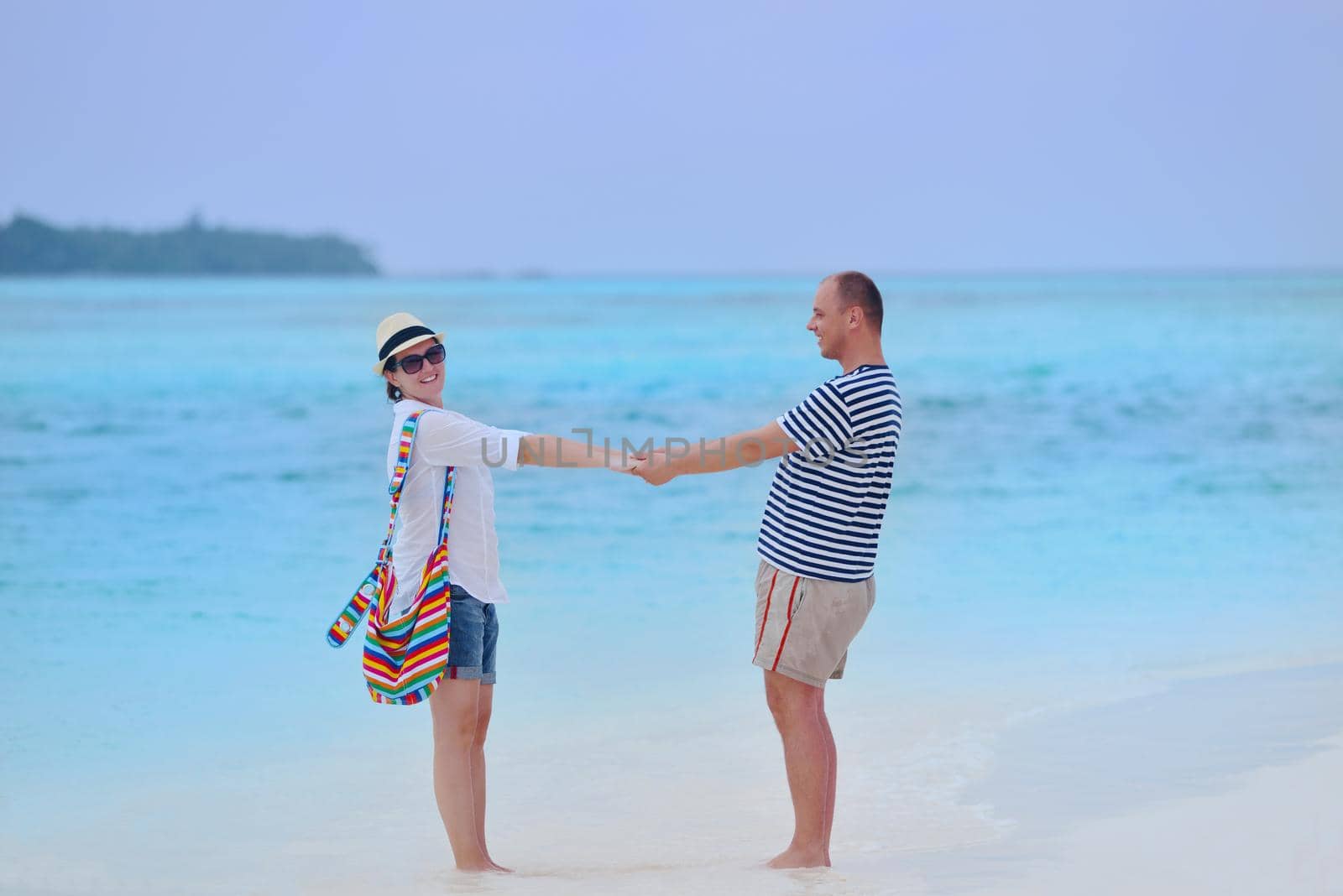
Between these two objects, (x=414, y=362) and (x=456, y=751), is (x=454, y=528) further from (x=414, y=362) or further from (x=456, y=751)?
(x=456, y=751)

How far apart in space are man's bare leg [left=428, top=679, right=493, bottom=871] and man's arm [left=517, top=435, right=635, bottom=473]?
593 mm

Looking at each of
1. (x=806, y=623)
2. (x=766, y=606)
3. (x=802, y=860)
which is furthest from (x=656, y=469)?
(x=802, y=860)

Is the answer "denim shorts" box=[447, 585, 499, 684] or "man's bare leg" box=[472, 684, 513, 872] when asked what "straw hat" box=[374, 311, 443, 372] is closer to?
"denim shorts" box=[447, 585, 499, 684]

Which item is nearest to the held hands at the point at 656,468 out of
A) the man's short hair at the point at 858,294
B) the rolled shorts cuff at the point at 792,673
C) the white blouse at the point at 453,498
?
the white blouse at the point at 453,498

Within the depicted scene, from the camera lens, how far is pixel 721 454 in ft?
11.9

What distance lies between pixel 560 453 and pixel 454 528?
1.12ft

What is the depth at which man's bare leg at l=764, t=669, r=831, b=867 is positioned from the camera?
3547 mm

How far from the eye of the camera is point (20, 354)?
28.8 m

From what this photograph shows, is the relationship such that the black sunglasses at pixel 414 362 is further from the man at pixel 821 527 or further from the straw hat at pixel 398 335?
the man at pixel 821 527

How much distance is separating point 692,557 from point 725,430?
884 cm

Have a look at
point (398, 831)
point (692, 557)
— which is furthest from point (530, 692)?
point (692, 557)

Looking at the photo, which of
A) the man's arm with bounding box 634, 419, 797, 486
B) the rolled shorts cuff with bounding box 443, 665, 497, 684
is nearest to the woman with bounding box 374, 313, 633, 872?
the rolled shorts cuff with bounding box 443, 665, 497, 684

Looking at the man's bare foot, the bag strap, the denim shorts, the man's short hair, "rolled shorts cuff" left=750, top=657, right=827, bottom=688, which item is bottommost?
the man's bare foot

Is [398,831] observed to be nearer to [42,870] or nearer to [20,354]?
[42,870]
